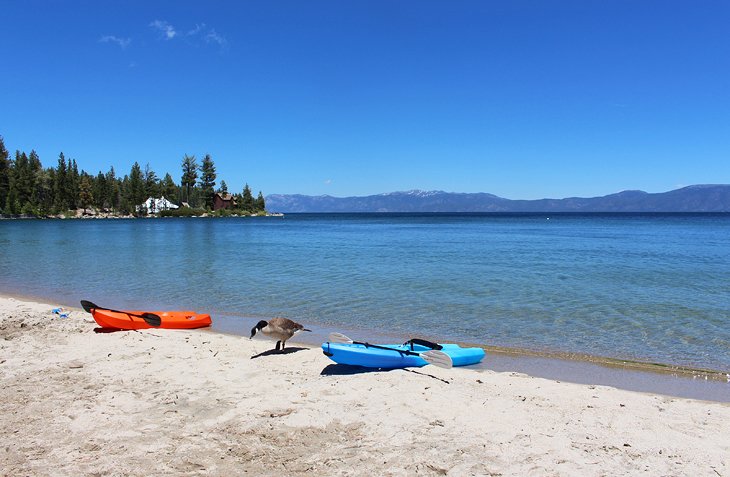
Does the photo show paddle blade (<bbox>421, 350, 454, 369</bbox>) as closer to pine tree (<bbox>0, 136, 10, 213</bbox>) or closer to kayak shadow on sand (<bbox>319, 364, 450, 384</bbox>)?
kayak shadow on sand (<bbox>319, 364, 450, 384</bbox>)

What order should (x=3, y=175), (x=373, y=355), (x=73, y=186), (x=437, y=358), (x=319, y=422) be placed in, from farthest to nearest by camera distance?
(x=73, y=186)
(x=3, y=175)
(x=373, y=355)
(x=437, y=358)
(x=319, y=422)

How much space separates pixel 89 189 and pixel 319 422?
13587 centimetres

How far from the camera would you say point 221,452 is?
554cm

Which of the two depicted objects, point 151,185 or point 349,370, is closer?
point 349,370

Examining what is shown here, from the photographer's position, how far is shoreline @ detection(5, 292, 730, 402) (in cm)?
880

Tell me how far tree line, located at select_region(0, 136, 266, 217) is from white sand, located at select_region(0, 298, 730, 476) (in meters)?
121

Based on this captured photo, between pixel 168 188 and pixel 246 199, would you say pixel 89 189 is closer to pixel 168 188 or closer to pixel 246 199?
pixel 168 188

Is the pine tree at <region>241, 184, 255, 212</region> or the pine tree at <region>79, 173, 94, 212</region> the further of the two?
the pine tree at <region>241, 184, 255, 212</region>

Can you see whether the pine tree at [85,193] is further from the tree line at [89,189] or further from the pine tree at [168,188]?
the pine tree at [168,188]

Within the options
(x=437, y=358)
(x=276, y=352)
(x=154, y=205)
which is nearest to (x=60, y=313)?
(x=276, y=352)

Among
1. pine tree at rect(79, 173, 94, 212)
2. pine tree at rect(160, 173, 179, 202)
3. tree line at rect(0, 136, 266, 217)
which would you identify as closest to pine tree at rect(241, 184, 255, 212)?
tree line at rect(0, 136, 266, 217)

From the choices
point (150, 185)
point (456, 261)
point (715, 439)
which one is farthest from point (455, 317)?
point (150, 185)

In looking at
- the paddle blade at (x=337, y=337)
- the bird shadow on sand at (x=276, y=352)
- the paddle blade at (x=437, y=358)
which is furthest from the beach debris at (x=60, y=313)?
the paddle blade at (x=437, y=358)

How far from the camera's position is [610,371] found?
32.4ft
